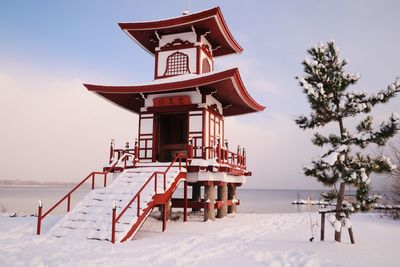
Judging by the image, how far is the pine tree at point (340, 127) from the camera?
8.88 meters

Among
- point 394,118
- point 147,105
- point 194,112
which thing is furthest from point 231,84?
point 394,118

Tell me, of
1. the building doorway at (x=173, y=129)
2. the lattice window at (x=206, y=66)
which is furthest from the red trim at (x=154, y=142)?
the lattice window at (x=206, y=66)

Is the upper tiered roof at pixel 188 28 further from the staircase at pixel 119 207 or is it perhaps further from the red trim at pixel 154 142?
the staircase at pixel 119 207

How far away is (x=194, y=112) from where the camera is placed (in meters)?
15.4

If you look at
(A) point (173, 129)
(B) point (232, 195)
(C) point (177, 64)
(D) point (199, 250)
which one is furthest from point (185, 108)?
(D) point (199, 250)

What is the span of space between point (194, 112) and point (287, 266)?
960 cm

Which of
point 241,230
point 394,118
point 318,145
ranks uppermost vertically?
point 394,118

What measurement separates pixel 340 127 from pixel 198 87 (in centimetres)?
705

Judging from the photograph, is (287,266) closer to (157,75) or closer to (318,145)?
(318,145)

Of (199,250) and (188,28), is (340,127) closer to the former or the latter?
(199,250)

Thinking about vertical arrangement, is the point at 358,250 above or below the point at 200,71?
below

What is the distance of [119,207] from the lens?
11.1 m

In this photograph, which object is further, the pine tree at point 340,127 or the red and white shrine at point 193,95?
the red and white shrine at point 193,95

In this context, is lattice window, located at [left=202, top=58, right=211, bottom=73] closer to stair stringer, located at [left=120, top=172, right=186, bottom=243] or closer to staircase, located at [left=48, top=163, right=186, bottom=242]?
staircase, located at [left=48, top=163, right=186, bottom=242]
